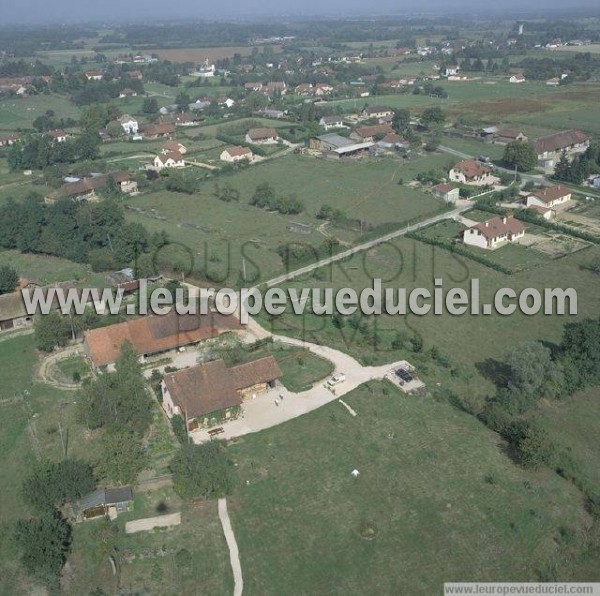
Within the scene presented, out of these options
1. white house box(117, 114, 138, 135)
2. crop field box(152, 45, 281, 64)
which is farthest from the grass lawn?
crop field box(152, 45, 281, 64)

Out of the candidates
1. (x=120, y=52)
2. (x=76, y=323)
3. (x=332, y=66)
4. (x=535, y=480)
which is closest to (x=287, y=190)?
(x=76, y=323)

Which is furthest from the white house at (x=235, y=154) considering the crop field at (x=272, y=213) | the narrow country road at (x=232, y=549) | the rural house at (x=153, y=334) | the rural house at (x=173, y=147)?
the narrow country road at (x=232, y=549)

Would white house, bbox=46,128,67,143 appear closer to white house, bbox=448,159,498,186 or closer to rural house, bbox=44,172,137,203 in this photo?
rural house, bbox=44,172,137,203

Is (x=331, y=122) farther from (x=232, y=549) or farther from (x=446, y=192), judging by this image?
(x=232, y=549)

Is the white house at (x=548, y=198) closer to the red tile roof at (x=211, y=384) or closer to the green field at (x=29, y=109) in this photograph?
the red tile roof at (x=211, y=384)

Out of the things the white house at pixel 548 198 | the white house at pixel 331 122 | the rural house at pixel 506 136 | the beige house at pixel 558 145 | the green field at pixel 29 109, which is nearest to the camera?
the white house at pixel 548 198

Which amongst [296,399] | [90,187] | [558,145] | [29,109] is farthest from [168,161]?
[29,109]
